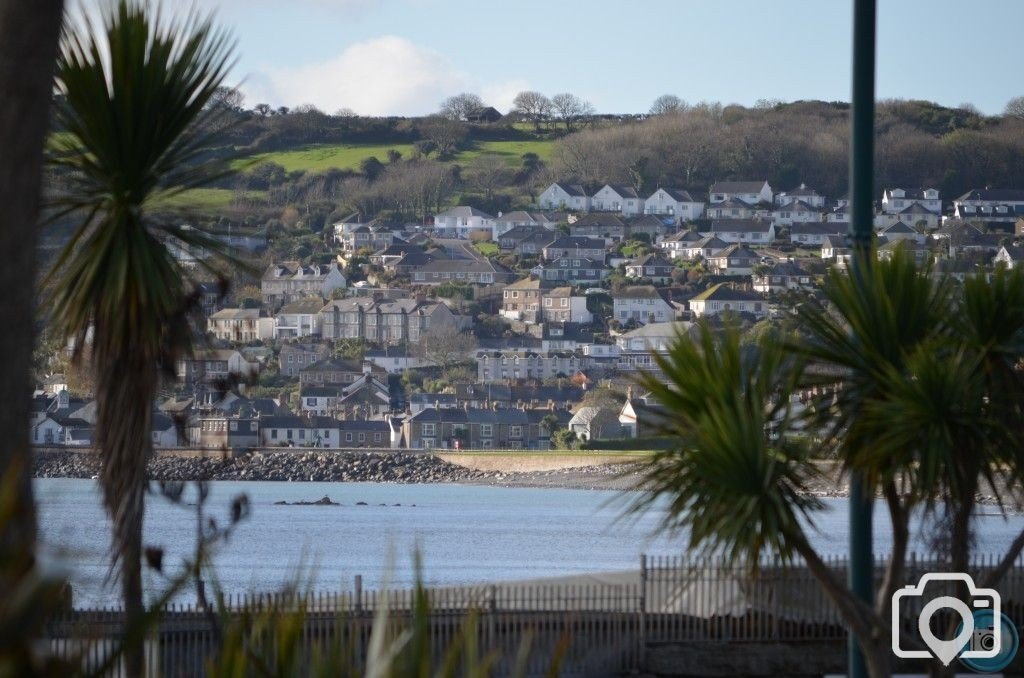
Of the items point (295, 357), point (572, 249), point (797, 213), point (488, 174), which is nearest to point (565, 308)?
point (572, 249)

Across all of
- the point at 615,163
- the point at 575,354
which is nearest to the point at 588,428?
the point at 575,354

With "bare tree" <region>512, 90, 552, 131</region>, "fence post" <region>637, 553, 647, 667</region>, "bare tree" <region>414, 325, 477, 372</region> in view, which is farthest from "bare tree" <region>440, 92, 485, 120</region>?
"fence post" <region>637, 553, 647, 667</region>

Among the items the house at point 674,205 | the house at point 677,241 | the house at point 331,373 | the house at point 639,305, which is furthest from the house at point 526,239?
the house at point 331,373

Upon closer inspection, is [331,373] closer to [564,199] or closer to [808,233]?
[808,233]

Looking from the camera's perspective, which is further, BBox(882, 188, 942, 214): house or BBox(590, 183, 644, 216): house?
BBox(590, 183, 644, 216): house

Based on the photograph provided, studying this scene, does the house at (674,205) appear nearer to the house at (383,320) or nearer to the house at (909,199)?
the house at (909,199)

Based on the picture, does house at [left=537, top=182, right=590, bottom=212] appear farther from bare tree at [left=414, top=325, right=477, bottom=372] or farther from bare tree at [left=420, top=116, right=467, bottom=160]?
bare tree at [left=414, top=325, right=477, bottom=372]
